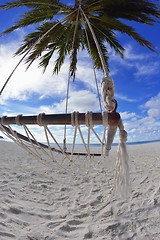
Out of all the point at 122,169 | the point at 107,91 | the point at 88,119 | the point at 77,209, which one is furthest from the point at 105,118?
the point at 77,209

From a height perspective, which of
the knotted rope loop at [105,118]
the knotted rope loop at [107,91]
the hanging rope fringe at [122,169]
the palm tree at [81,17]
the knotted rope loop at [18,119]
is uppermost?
the palm tree at [81,17]

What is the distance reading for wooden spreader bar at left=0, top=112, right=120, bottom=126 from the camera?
3.57ft

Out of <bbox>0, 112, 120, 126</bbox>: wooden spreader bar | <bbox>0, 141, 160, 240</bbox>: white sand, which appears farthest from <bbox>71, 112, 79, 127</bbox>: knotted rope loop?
<bbox>0, 141, 160, 240</bbox>: white sand

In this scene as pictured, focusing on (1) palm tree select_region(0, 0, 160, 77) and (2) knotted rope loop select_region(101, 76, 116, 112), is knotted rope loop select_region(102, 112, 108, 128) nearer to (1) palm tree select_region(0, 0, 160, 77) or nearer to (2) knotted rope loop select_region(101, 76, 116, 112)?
(2) knotted rope loop select_region(101, 76, 116, 112)

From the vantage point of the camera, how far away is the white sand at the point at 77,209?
2101 mm

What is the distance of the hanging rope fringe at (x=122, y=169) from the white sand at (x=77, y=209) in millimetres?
860

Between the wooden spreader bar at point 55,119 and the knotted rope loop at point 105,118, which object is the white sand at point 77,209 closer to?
the wooden spreader bar at point 55,119

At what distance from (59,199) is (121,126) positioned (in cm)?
208

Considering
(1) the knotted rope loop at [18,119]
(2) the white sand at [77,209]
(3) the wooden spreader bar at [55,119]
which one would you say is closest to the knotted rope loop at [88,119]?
(3) the wooden spreader bar at [55,119]

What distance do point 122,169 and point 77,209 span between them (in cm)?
146

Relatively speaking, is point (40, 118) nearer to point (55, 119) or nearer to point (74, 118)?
point (55, 119)

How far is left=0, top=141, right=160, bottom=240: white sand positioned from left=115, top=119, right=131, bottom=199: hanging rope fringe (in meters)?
0.86

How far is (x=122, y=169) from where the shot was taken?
1.42m

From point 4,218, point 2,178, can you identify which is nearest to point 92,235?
point 4,218
